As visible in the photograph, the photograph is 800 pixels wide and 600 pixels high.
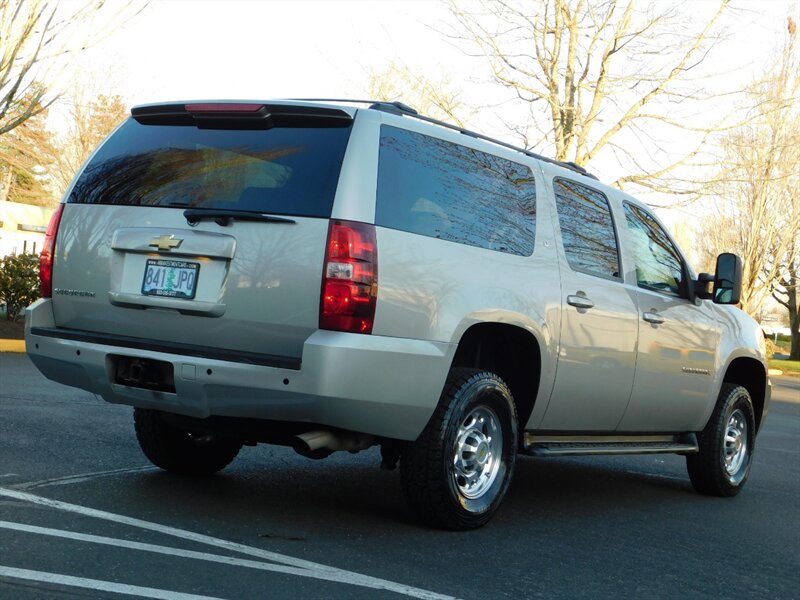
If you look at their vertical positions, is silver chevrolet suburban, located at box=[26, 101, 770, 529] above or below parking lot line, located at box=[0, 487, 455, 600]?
above

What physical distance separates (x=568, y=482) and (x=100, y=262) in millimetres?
4012

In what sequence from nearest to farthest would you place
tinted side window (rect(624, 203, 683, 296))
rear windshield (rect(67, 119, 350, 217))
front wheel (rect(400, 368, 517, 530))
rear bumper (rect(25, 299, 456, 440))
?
rear bumper (rect(25, 299, 456, 440))
rear windshield (rect(67, 119, 350, 217))
front wheel (rect(400, 368, 517, 530))
tinted side window (rect(624, 203, 683, 296))

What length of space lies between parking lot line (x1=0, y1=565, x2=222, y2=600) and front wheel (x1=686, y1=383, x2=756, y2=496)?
189 inches

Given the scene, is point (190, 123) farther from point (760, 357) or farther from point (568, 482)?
point (760, 357)

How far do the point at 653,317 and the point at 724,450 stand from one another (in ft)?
5.05

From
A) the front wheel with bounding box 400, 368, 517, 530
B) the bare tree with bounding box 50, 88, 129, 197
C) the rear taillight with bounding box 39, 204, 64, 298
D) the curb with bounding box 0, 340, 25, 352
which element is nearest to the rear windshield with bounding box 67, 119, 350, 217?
the rear taillight with bounding box 39, 204, 64, 298

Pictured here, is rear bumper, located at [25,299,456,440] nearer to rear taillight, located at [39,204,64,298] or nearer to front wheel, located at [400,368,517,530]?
front wheel, located at [400,368,517,530]

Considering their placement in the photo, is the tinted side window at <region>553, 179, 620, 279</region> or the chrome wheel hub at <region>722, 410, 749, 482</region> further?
the chrome wheel hub at <region>722, 410, 749, 482</region>

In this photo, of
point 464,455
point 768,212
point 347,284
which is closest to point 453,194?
point 347,284

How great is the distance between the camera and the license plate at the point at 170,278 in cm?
511

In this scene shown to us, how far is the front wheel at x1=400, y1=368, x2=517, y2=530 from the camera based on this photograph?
17.4 feet

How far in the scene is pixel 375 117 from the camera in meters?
5.20

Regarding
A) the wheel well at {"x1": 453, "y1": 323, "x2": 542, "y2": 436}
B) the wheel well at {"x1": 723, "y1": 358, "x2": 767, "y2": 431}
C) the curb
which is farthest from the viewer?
the curb

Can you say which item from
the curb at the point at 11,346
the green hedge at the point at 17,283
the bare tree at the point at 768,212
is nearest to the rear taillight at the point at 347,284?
the curb at the point at 11,346
